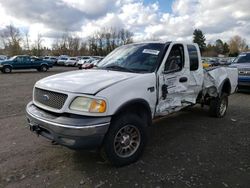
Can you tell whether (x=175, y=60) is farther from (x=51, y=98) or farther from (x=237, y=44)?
(x=237, y=44)

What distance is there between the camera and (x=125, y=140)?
360 centimetres

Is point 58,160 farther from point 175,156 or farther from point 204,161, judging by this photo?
point 204,161

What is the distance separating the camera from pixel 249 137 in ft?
16.2

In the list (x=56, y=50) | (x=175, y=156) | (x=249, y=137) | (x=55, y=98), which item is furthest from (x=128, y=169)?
(x=56, y=50)

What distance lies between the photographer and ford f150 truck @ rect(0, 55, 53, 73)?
882 inches

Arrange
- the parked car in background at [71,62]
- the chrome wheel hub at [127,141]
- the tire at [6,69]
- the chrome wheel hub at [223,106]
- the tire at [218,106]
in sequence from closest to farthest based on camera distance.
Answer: the chrome wheel hub at [127,141]
the tire at [218,106]
the chrome wheel hub at [223,106]
the tire at [6,69]
the parked car in background at [71,62]

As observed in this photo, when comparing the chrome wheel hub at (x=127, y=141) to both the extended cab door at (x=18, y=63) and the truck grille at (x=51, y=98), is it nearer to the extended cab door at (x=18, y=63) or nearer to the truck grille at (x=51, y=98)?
the truck grille at (x=51, y=98)

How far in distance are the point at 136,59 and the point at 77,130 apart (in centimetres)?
197

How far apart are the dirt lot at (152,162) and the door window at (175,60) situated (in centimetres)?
147

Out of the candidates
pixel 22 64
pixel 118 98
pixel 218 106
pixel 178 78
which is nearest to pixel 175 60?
pixel 178 78

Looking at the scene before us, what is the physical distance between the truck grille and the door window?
1.96 m

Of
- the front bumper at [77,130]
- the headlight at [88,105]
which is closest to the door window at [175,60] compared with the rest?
the headlight at [88,105]

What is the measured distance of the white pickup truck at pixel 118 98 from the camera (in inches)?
121

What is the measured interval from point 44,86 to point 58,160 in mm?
1245
